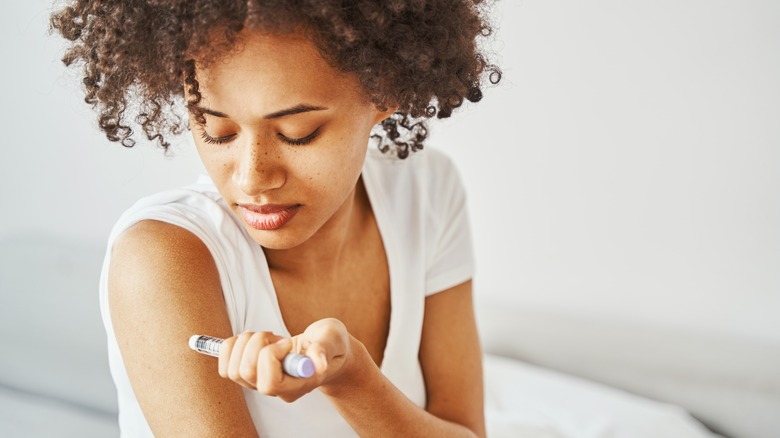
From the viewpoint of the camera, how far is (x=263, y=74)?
0.86 m

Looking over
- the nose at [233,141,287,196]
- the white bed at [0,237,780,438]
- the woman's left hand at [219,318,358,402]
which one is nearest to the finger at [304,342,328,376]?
the woman's left hand at [219,318,358,402]

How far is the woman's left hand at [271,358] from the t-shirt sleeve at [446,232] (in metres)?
0.53

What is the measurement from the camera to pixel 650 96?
1822 mm

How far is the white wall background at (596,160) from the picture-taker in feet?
5.81

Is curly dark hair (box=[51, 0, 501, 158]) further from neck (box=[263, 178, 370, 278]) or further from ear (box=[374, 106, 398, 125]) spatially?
neck (box=[263, 178, 370, 278])

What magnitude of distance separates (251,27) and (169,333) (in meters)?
0.33

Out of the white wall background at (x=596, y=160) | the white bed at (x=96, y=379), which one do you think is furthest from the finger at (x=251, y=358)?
the white wall background at (x=596, y=160)

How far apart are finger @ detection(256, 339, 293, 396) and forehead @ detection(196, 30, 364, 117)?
0.27m

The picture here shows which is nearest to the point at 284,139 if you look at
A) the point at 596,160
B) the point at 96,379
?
the point at 96,379

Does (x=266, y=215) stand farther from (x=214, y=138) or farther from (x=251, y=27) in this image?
(x=251, y=27)

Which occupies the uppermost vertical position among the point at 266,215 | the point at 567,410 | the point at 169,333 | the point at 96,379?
the point at 266,215

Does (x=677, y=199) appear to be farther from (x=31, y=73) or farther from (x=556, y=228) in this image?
(x=31, y=73)

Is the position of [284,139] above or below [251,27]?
below

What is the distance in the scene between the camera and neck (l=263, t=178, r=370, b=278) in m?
1.12
